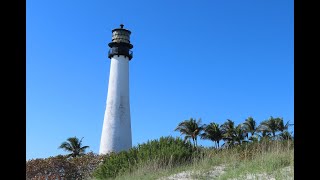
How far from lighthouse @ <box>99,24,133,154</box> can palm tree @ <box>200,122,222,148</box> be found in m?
20.6

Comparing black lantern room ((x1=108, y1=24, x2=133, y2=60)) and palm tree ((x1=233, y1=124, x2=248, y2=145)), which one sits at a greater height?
black lantern room ((x1=108, y1=24, x2=133, y2=60))

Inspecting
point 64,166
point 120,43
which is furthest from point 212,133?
point 64,166

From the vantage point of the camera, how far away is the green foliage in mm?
13531

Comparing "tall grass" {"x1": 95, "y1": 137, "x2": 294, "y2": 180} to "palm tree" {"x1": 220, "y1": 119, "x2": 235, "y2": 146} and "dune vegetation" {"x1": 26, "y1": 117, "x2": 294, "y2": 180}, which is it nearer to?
"dune vegetation" {"x1": 26, "y1": 117, "x2": 294, "y2": 180}

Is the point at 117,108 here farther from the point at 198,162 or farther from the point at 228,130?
the point at 228,130

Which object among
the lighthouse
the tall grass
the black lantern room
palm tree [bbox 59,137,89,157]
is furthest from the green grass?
palm tree [bbox 59,137,89,157]

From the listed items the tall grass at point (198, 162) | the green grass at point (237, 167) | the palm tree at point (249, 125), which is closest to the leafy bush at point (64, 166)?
the tall grass at point (198, 162)

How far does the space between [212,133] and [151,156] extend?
122 ft

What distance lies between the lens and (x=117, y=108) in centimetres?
3116

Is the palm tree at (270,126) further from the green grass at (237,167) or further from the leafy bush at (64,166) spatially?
the green grass at (237,167)

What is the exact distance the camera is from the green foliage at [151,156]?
44.4ft

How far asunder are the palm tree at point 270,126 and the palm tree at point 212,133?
6.36 meters
